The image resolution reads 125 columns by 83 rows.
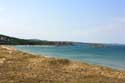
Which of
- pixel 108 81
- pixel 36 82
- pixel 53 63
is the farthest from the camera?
pixel 53 63

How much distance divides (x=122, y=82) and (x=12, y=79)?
793 cm

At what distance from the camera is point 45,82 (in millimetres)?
22703

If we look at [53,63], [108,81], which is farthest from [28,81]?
[53,63]

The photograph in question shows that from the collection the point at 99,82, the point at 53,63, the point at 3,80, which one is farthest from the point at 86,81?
the point at 53,63

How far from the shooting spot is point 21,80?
23.2 metres

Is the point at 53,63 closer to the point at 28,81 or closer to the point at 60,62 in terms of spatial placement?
the point at 60,62

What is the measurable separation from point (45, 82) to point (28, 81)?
116 cm

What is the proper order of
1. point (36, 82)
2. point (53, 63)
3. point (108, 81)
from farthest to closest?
point (53, 63) → point (108, 81) → point (36, 82)

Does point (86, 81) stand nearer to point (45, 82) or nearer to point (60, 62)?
point (45, 82)

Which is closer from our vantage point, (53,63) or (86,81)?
(86,81)

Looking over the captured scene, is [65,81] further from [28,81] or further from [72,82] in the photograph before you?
[28,81]

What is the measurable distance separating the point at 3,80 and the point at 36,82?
2.25 m

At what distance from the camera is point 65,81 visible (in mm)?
23469

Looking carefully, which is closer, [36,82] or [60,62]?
[36,82]
